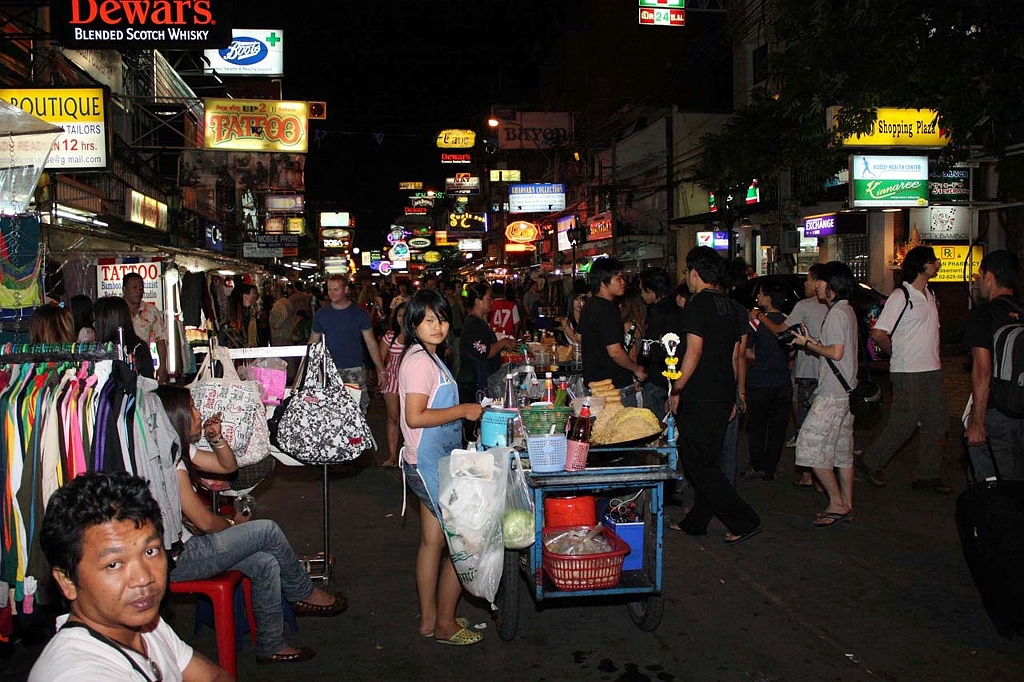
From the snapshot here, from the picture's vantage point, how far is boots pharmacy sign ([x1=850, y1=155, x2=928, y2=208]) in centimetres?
1450

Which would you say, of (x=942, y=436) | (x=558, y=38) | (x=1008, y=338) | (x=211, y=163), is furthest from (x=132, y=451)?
(x=558, y=38)

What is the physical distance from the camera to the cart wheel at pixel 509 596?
15.7ft

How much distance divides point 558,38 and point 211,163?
36.4 meters

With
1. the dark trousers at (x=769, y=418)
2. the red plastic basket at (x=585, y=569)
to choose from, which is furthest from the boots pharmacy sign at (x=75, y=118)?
the red plastic basket at (x=585, y=569)

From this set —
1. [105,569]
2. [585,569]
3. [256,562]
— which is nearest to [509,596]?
[585,569]

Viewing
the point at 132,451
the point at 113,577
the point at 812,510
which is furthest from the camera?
the point at 812,510

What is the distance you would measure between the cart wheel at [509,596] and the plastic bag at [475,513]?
0.33 meters

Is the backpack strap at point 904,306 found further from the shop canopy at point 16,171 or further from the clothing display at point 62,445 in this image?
the shop canopy at point 16,171

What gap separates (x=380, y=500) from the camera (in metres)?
8.39

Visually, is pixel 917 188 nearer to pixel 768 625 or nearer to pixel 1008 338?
pixel 1008 338

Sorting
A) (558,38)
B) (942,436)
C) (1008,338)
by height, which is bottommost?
(942,436)

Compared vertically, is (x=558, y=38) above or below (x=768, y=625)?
above

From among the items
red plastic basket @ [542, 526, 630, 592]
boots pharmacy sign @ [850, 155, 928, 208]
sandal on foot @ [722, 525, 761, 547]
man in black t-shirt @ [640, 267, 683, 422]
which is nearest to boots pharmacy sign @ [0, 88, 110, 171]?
man in black t-shirt @ [640, 267, 683, 422]

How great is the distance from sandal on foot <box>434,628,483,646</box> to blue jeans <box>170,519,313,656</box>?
0.93 m
